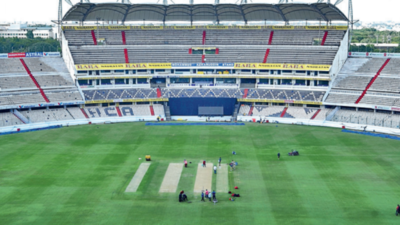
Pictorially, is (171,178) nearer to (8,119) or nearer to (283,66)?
(8,119)

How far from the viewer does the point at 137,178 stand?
165ft

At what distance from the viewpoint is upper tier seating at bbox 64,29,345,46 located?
97438 mm

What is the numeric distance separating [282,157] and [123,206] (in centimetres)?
2396

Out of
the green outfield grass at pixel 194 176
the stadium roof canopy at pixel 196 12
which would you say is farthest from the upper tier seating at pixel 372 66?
the green outfield grass at pixel 194 176

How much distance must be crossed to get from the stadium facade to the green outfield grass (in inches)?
341

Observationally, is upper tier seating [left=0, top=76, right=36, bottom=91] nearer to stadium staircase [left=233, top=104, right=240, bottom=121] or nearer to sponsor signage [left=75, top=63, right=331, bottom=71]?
sponsor signage [left=75, top=63, right=331, bottom=71]

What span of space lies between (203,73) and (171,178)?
1799 inches

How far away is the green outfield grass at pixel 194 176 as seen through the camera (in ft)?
132

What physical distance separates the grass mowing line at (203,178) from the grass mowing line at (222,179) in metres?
0.92

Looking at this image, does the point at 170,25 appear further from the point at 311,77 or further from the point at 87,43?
the point at 311,77

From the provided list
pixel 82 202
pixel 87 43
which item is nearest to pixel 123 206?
pixel 82 202

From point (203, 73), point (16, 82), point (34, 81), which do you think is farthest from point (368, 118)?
point (16, 82)

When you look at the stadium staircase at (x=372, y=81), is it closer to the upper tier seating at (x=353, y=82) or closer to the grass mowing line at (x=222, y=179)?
the upper tier seating at (x=353, y=82)

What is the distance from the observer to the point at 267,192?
150ft
